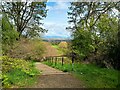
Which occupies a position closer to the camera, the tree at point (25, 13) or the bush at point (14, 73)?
the bush at point (14, 73)

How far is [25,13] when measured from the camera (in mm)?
5773

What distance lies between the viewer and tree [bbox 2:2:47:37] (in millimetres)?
5383

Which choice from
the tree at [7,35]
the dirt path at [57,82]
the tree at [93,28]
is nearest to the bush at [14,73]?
the dirt path at [57,82]

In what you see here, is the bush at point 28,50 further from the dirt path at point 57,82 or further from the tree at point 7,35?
the dirt path at point 57,82

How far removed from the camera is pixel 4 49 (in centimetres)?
393

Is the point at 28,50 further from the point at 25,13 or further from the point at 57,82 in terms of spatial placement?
the point at 57,82

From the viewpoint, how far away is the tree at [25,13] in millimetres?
5383

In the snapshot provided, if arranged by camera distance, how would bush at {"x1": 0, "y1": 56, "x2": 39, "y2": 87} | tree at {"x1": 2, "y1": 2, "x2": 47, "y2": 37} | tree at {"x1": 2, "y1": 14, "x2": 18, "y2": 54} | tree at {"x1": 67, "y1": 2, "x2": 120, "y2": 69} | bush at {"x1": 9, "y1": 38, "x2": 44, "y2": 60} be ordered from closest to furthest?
bush at {"x1": 0, "y1": 56, "x2": 39, "y2": 87} < tree at {"x1": 2, "y1": 14, "x2": 18, "y2": 54} < bush at {"x1": 9, "y1": 38, "x2": 44, "y2": 60} < tree at {"x1": 67, "y1": 2, "x2": 120, "y2": 69} < tree at {"x1": 2, "y1": 2, "x2": 47, "y2": 37}

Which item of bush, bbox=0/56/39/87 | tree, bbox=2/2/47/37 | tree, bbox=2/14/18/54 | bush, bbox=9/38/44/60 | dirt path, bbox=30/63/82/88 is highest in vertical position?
tree, bbox=2/2/47/37

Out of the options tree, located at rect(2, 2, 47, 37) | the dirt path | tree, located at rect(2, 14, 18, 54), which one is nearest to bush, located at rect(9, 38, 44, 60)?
tree, located at rect(2, 14, 18, 54)

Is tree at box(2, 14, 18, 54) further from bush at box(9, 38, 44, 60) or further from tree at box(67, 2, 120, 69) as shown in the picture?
tree at box(67, 2, 120, 69)

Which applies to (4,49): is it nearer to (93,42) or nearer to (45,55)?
(45,55)

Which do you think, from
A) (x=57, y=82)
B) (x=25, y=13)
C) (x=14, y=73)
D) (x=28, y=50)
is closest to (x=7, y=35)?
(x=28, y=50)

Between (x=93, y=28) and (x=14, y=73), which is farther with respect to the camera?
(x=93, y=28)
